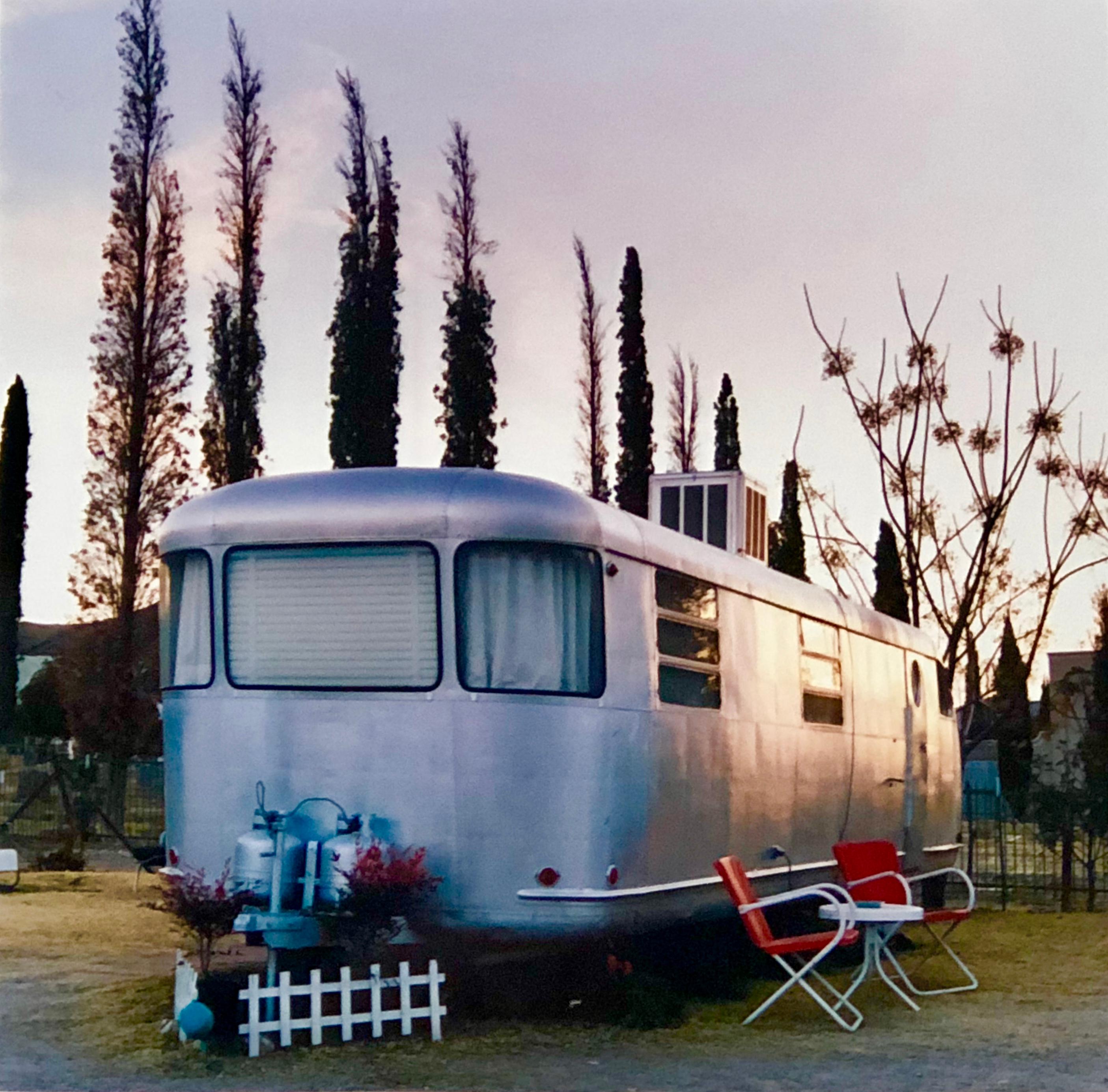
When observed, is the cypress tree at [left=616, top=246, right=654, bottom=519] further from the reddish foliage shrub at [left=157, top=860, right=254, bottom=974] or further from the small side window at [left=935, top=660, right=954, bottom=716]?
the reddish foliage shrub at [left=157, top=860, right=254, bottom=974]

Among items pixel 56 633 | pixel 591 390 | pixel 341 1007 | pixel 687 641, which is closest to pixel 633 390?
pixel 591 390

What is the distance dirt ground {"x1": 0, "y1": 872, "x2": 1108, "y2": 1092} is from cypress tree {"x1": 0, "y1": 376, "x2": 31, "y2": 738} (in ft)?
49.5

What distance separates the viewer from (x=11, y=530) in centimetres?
2534

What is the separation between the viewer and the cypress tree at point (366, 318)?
24797mm

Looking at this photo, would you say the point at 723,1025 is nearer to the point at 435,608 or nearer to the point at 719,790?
the point at 719,790

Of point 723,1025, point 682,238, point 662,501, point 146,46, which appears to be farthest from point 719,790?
point 146,46

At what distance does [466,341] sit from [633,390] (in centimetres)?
357

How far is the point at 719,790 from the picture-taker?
359 inches

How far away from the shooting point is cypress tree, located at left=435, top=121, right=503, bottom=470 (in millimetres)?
26922

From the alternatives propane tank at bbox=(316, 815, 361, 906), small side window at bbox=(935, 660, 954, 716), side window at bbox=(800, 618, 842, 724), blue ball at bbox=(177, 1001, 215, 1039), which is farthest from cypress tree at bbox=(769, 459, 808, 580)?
blue ball at bbox=(177, 1001, 215, 1039)

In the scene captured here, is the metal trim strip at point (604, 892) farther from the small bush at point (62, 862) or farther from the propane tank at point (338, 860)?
the small bush at point (62, 862)

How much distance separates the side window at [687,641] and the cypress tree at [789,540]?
21232 millimetres

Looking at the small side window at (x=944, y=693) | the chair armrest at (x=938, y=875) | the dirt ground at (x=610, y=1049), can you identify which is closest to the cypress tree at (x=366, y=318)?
the small side window at (x=944, y=693)

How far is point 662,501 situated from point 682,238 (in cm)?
228
